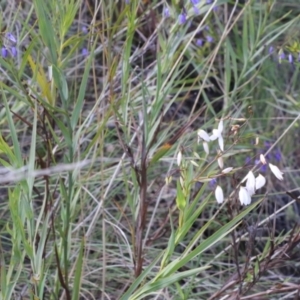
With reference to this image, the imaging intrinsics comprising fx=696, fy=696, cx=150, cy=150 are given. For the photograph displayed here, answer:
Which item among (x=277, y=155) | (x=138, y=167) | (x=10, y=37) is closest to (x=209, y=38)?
(x=277, y=155)

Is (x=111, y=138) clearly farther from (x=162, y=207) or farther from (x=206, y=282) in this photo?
(x=206, y=282)

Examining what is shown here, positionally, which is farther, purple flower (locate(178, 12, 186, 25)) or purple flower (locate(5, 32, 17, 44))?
purple flower (locate(178, 12, 186, 25))

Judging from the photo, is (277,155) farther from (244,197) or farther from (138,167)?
(244,197)

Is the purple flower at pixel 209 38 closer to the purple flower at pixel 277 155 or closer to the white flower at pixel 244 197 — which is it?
the purple flower at pixel 277 155

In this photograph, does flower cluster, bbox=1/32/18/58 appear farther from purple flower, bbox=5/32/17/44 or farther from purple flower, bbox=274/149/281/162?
purple flower, bbox=274/149/281/162

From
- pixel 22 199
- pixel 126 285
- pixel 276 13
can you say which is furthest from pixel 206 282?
pixel 276 13

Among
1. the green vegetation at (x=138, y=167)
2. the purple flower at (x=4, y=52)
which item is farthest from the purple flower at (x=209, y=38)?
the purple flower at (x=4, y=52)

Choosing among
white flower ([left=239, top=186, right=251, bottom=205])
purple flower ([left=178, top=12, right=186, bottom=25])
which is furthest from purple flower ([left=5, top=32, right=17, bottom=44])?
white flower ([left=239, top=186, right=251, bottom=205])

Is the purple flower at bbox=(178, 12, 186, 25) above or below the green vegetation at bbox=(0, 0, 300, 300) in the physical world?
above
